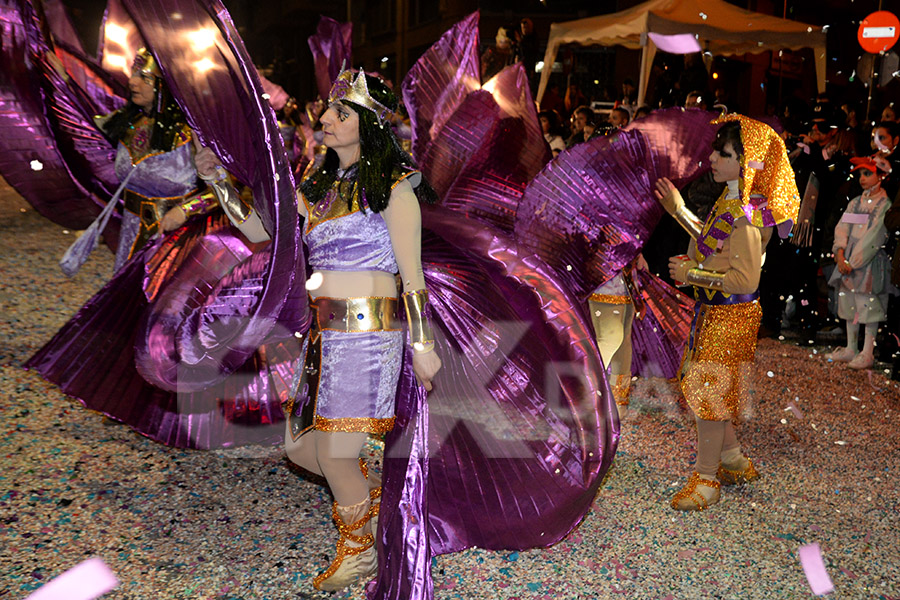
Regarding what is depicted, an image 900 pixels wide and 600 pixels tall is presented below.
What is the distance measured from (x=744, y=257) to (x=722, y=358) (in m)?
0.46

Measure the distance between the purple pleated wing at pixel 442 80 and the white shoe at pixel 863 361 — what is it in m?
4.05

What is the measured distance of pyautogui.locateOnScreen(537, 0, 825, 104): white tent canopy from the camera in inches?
348

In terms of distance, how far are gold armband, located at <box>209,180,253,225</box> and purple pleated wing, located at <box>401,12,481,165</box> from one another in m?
0.93

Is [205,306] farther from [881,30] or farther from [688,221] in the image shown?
[881,30]

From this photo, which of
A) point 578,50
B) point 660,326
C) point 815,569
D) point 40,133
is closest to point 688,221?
point 660,326

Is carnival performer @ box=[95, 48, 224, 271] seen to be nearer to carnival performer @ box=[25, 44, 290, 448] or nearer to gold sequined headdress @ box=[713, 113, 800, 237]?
carnival performer @ box=[25, 44, 290, 448]

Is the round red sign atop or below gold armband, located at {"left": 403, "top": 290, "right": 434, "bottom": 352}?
atop

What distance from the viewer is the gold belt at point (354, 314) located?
7.86 feet

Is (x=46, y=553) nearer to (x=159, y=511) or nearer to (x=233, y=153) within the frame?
(x=159, y=511)

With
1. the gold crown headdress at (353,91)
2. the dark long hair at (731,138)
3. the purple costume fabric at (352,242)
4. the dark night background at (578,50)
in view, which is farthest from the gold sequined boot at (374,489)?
the dark night background at (578,50)

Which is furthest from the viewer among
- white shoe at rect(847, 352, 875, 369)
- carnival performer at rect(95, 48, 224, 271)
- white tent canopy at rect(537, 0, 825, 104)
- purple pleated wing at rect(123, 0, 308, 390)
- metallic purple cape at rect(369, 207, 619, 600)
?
white tent canopy at rect(537, 0, 825, 104)

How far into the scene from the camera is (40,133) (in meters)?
3.59

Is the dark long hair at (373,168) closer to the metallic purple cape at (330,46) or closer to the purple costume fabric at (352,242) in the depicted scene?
the purple costume fabric at (352,242)

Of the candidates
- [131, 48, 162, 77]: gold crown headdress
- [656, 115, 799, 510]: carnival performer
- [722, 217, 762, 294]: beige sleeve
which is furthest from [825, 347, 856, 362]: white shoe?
[131, 48, 162, 77]: gold crown headdress
